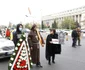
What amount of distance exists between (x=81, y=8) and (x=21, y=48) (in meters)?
115

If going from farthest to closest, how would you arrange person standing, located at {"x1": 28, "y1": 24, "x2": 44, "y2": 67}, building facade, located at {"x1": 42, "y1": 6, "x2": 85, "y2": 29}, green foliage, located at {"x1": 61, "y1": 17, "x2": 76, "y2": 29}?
building facade, located at {"x1": 42, "y1": 6, "x2": 85, "y2": 29}, green foliage, located at {"x1": 61, "y1": 17, "x2": 76, "y2": 29}, person standing, located at {"x1": 28, "y1": 24, "x2": 44, "y2": 67}

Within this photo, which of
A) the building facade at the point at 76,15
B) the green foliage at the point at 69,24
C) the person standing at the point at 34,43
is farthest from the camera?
the building facade at the point at 76,15

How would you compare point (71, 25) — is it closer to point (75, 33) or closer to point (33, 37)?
point (75, 33)

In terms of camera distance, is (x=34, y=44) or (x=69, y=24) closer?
(x=34, y=44)

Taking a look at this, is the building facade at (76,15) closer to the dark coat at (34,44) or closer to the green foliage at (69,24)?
the green foliage at (69,24)

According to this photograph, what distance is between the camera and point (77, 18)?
11806 centimetres

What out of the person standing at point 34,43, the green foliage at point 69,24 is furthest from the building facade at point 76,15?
the person standing at point 34,43

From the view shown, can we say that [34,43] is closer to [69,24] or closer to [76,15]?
[69,24]

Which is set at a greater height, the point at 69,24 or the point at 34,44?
the point at 69,24

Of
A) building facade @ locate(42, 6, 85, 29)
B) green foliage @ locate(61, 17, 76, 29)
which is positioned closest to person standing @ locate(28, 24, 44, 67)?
→ green foliage @ locate(61, 17, 76, 29)

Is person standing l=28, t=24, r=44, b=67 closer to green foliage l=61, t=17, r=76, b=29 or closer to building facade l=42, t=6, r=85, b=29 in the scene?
green foliage l=61, t=17, r=76, b=29

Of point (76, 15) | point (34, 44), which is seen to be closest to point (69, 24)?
point (76, 15)

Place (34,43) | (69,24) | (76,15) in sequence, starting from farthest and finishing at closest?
(76,15)
(69,24)
(34,43)

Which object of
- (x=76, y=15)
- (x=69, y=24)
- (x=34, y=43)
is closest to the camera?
(x=34, y=43)
